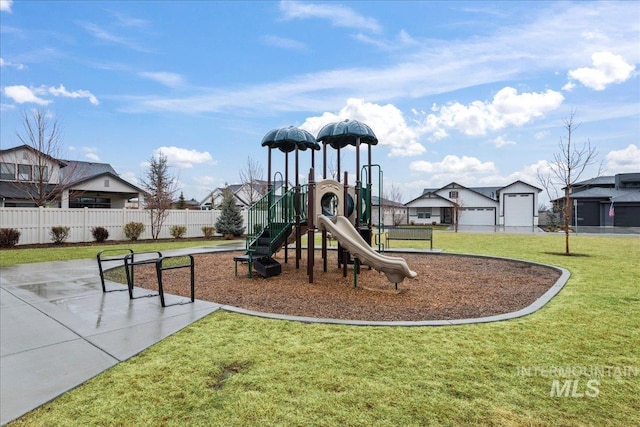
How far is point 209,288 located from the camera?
6.40 m

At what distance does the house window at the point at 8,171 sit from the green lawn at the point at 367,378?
27460 millimetres

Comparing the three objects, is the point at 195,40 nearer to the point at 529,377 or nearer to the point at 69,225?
the point at 69,225

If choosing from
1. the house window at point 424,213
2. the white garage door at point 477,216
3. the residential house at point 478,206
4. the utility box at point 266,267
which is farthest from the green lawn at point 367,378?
the house window at point 424,213

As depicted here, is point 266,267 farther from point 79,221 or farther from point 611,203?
point 611,203

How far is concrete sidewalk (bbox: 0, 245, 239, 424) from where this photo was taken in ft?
8.79

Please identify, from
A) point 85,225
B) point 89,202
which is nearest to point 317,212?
point 85,225

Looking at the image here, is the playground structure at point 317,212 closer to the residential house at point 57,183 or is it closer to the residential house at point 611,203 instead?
the residential house at point 57,183

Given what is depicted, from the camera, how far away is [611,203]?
1284 inches

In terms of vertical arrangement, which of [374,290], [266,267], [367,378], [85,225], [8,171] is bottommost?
[374,290]

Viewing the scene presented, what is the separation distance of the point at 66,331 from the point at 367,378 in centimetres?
357

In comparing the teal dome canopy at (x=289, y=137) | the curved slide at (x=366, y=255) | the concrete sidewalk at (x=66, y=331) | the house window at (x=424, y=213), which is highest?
the teal dome canopy at (x=289, y=137)

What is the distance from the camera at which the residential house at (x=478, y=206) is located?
1468 inches

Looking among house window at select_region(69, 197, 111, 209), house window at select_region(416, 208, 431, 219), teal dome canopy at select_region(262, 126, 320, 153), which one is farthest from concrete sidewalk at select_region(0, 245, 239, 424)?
house window at select_region(416, 208, 431, 219)

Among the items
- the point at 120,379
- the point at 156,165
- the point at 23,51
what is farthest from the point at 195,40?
the point at 156,165
